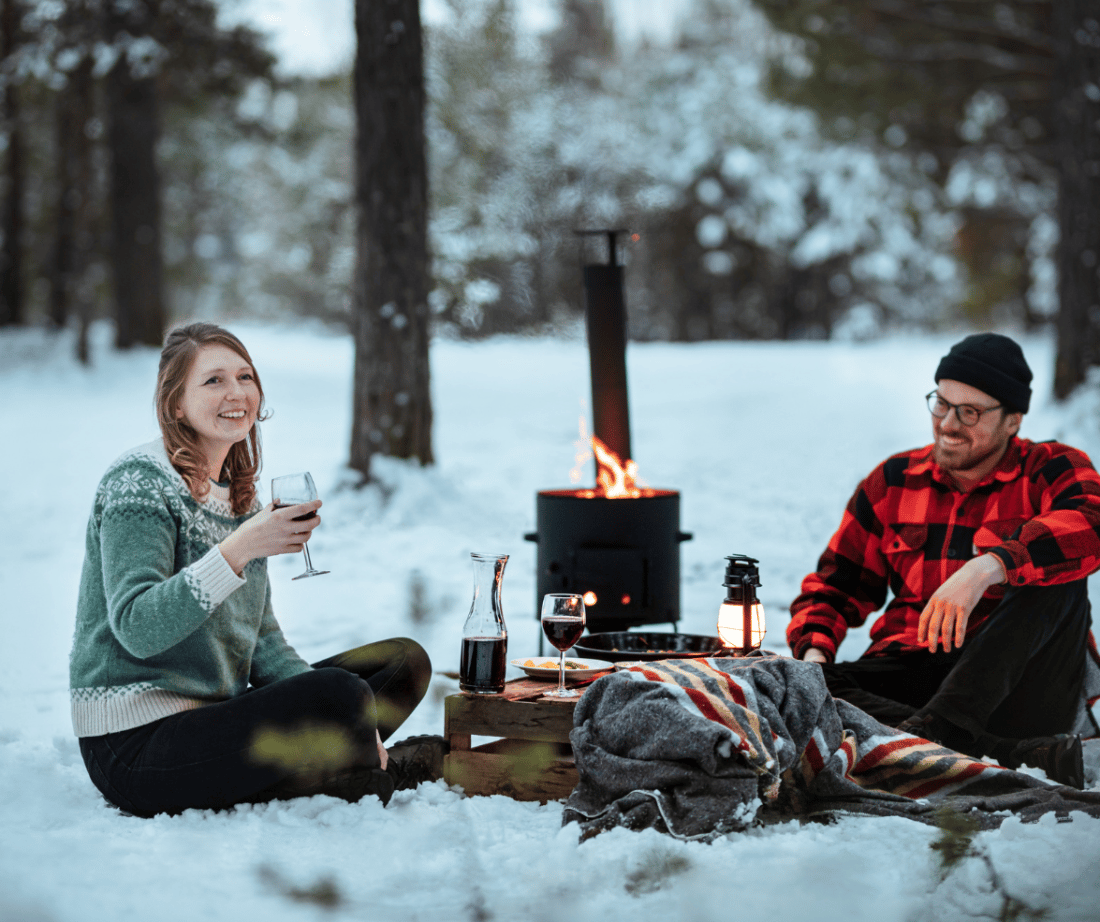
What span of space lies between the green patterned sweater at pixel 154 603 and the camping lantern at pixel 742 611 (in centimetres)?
113

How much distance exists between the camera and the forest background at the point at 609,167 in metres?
10.4

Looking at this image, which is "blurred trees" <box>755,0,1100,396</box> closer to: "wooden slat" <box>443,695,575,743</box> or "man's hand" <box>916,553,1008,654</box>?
"man's hand" <box>916,553,1008,654</box>

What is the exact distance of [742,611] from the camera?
2.77 metres

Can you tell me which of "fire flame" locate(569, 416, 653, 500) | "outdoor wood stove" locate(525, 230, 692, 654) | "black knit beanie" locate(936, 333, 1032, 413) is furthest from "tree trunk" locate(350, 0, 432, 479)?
"black knit beanie" locate(936, 333, 1032, 413)

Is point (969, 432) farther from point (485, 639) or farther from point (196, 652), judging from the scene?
point (196, 652)

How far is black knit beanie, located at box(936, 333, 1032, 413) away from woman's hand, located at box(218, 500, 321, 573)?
165 cm

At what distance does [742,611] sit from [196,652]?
1.27 metres

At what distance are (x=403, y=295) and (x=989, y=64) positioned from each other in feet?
22.0

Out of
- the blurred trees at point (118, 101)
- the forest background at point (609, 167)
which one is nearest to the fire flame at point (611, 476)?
the forest background at point (609, 167)

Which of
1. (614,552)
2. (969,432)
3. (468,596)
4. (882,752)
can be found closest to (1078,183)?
(468,596)

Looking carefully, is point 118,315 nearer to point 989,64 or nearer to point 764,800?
point 989,64

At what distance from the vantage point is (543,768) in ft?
8.36

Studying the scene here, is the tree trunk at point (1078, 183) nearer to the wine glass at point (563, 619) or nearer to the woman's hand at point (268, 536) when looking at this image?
the wine glass at point (563, 619)

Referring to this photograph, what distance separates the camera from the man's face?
2.84 m
